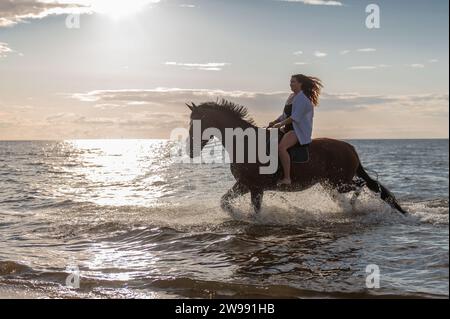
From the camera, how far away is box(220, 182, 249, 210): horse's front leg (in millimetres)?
11414

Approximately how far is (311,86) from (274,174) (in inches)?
86.9

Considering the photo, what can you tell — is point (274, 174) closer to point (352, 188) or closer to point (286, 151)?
point (286, 151)

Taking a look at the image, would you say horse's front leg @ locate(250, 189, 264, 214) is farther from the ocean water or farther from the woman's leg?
the woman's leg

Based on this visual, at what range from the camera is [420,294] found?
20.6 feet

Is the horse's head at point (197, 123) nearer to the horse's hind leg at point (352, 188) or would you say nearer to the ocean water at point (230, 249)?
the ocean water at point (230, 249)

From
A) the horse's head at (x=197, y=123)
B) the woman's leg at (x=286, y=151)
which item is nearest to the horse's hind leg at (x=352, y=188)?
the woman's leg at (x=286, y=151)

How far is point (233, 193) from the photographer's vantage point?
37.7 ft

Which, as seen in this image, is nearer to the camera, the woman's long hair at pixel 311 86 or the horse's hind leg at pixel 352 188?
the woman's long hair at pixel 311 86

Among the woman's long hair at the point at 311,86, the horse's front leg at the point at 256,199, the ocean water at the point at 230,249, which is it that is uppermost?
the woman's long hair at the point at 311,86

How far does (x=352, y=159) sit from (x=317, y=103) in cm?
190

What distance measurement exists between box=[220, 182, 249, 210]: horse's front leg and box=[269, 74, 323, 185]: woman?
0.88 m

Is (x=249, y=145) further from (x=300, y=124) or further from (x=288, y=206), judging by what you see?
(x=288, y=206)

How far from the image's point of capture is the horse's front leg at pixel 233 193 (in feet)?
37.4

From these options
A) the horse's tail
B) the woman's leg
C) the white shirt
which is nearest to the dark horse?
the horse's tail
